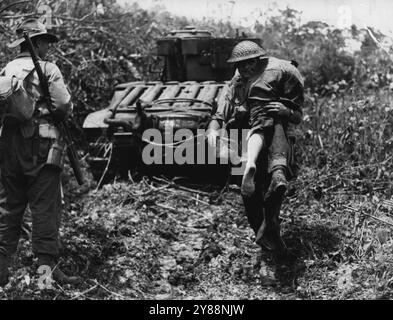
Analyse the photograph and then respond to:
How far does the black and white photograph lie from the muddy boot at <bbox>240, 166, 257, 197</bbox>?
2cm

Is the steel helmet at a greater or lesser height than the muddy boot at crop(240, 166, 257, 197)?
greater

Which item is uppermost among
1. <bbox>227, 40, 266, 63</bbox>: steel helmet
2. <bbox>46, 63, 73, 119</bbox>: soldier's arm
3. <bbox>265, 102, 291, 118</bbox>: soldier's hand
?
<bbox>227, 40, 266, 63</bbox>: steel helmet

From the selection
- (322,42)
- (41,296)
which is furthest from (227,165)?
(322,42)

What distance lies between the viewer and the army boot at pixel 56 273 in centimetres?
581

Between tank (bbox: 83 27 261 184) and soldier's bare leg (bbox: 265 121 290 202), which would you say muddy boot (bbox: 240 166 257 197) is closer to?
soldier's bare leg (bbox: 265 121 290 202)

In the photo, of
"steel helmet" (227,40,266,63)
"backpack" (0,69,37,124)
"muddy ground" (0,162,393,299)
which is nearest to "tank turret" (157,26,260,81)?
"muddy ground" (0,162,393,299)

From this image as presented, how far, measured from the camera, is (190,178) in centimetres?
884

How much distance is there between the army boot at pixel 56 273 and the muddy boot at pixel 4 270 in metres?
0.23

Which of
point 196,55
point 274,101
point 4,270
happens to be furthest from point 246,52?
point 196,55

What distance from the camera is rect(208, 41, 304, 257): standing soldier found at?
619 centimetres

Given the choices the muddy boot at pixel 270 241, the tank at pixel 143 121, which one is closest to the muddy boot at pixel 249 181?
the muddy boot at pixel 270 241

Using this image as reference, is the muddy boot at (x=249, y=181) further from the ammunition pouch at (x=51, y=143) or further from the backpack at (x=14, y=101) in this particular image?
the backpack at (x=14, y=101)

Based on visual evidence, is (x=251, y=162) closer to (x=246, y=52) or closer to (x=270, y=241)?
(x=270, y=241)

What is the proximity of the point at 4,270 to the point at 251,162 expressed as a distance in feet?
6.84
